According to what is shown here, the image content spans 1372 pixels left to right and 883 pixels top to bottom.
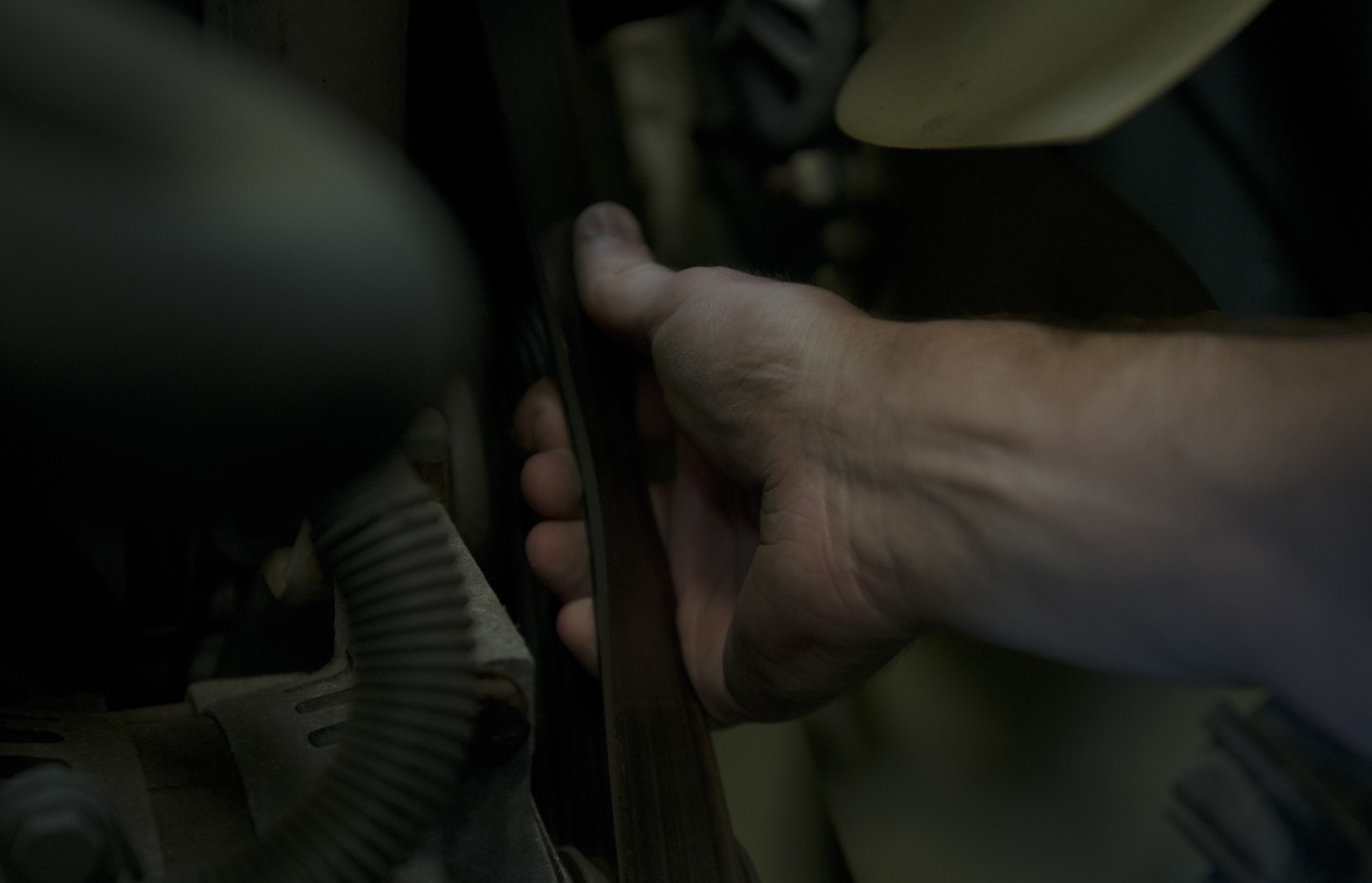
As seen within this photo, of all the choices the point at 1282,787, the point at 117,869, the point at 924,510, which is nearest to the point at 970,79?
the point at 924,510

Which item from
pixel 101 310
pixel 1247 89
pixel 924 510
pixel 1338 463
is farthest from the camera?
pixel 1247 89

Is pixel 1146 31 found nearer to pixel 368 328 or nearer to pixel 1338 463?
pixel 1338 463

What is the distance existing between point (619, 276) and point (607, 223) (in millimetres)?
68

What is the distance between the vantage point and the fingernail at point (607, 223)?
0.62 metres

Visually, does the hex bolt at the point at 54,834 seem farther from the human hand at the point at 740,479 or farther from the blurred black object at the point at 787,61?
the blurred black object at the point at 787,61

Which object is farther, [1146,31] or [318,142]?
[1146,31]

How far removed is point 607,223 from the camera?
0.63 m

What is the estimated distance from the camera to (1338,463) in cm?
29

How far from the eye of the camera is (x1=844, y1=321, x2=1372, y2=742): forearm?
30 centimetres

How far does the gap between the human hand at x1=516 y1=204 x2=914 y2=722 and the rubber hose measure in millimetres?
199

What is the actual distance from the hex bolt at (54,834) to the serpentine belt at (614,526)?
0.23 metres

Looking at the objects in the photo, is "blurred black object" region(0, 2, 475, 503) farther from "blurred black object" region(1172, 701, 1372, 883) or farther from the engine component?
"blurred black object" region(1172, 701, 1372, 883)

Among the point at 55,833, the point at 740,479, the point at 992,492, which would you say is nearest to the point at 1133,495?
the point at 992,492

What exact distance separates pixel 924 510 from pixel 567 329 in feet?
0.93
